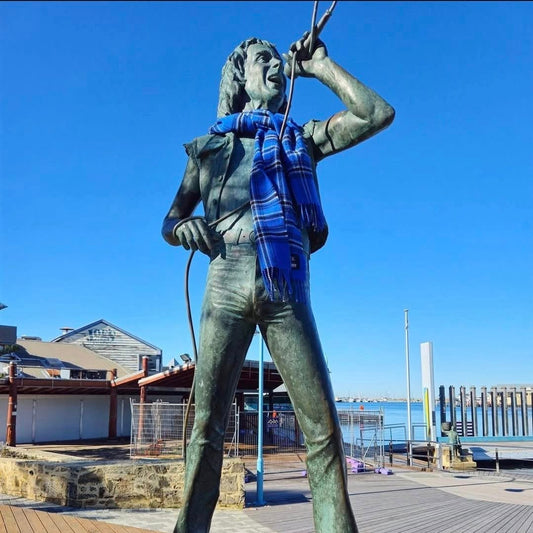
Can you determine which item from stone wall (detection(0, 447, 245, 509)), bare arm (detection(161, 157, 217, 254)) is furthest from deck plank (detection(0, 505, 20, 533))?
stone wall (detection(0, 447, 245, 509))

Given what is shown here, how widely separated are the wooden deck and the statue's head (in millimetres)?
3515

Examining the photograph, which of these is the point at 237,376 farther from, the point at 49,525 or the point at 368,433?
the point at 368,433

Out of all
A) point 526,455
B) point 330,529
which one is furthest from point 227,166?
point 526,455

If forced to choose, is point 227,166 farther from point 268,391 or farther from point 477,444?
point 268,391

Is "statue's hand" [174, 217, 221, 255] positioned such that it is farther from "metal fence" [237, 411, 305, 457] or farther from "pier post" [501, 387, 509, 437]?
"pier post" [501, 387, 509, 437]

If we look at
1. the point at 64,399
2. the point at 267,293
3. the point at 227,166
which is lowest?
the point at 64,399

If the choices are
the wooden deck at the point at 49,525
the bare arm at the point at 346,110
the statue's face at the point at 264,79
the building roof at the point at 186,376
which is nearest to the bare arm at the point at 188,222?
the statue's face at the point at 264,79

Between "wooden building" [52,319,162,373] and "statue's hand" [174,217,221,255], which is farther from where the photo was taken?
"wooden building" [52,319,162,373]

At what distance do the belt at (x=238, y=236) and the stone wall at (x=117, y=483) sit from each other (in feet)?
30.5

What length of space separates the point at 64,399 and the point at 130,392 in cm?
330

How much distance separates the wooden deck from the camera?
16.1 ft

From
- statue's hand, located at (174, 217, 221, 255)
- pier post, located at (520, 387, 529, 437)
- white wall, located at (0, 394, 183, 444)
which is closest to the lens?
statue's hand, located at (174, 217, 221, 255)

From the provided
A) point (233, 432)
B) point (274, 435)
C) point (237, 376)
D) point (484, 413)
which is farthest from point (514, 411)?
point (237, 376)

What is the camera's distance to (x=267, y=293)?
2.72 m
